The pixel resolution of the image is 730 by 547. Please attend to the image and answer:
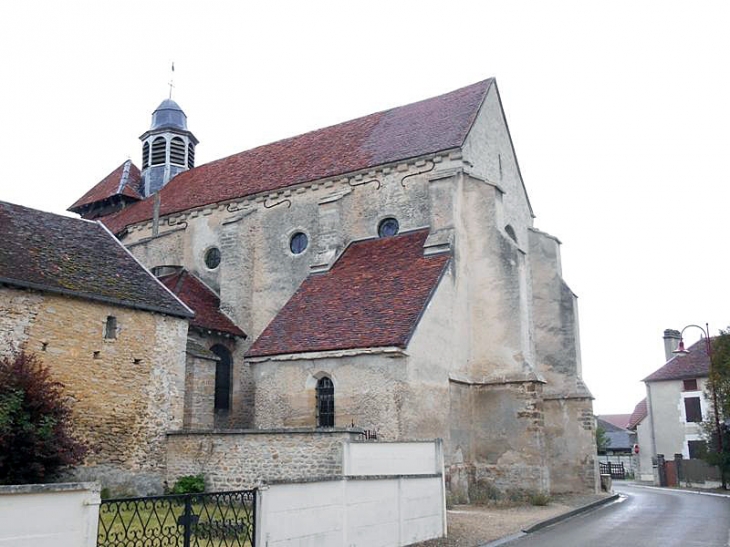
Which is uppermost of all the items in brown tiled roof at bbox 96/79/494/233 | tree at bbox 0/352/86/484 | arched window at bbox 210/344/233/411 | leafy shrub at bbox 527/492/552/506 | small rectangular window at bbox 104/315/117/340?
brown tiled roof at bbox 96/79/494/233

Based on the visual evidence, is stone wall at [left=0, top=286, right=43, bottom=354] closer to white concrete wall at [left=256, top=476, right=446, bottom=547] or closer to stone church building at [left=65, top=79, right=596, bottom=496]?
stone church building at [left=65, top=79, right=596, bottom=496]

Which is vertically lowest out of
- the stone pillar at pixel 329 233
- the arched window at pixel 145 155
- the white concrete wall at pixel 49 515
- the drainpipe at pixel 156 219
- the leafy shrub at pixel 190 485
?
the leafy shrub at pixel 190 485

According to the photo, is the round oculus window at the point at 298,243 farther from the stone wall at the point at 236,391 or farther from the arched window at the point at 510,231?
the arched window at the point at 510,231

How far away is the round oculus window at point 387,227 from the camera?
2319cm

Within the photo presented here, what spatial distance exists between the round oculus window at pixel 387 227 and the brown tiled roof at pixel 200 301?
583 centimetres

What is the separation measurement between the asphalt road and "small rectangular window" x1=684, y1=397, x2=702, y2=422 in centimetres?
1685

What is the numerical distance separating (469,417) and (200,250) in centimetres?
1249

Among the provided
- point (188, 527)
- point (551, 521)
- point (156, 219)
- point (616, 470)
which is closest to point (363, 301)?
point (551, 521)

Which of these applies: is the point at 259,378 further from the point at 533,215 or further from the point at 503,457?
the point at 533,215

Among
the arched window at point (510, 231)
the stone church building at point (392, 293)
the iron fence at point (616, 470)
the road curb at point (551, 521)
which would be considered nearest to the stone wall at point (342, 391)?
the stone church building at point (392, 293)

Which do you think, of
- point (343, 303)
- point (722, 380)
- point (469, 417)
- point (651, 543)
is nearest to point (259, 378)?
point (343, 303)

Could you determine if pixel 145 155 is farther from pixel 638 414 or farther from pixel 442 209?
pixel 638 414

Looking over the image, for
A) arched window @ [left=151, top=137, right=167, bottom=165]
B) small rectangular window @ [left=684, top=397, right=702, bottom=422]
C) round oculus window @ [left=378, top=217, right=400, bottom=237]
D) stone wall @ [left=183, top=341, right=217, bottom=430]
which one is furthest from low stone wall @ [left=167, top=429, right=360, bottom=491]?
small rectangular window @ [left=684, top=397, right=702, bottom=422]

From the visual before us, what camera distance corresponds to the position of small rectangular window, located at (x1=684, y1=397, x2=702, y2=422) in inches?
1423
